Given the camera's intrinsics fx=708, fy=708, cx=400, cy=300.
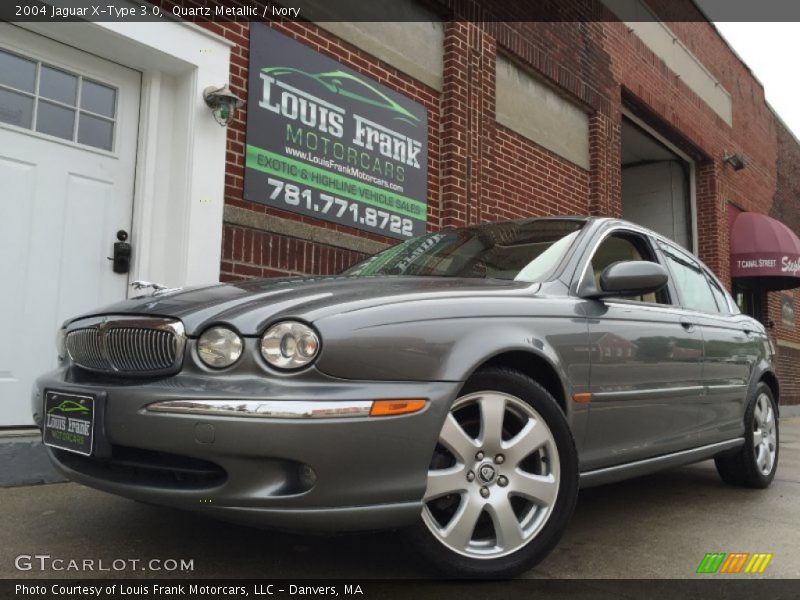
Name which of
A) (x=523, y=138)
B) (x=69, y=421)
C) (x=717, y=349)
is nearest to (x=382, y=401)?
(x=69, y=421)

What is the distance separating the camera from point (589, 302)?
9.74ft

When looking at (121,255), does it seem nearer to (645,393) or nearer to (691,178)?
(645,393)

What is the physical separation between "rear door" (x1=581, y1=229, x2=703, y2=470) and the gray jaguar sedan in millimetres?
16

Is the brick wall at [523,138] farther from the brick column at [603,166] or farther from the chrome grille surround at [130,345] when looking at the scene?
the chrome grille surround at [130,345]

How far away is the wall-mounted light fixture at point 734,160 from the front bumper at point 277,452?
1250 centimetres

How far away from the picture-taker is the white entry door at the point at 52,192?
4156 mm

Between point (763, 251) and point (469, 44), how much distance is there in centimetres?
827

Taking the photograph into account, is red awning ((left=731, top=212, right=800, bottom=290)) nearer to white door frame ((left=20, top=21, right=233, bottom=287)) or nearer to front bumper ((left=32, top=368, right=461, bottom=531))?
white door frame ((left=20, top=21, right=233, bottom=287))

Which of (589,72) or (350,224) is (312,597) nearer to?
(350,224)

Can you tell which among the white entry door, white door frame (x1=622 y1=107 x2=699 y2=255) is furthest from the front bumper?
white door frame (x1=622 y1=107 x2=699 y2=255)

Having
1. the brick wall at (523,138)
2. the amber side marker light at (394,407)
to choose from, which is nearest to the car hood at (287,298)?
the amber side marker light at (394,407)

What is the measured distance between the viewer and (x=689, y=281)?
4.14 metres

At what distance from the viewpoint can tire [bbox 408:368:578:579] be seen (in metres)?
2.23

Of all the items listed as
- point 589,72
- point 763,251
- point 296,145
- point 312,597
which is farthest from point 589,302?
point 763,251
